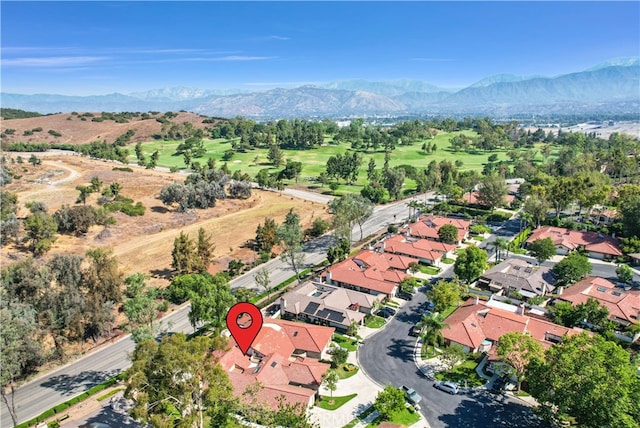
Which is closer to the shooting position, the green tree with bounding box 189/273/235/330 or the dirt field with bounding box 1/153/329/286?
the green tree with bounding box 189/273/235/330

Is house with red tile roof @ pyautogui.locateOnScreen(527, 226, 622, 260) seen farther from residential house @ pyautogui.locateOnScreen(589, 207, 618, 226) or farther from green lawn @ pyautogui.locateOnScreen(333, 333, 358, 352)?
green lawn @ pyautogui.locateOnScreen(333, 333, 358, 352)

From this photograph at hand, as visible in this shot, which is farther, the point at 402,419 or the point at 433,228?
the point at 433,228

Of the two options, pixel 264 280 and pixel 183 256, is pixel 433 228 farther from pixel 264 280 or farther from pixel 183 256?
pixel 183 256

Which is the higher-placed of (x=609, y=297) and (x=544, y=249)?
(x=544, y=249)

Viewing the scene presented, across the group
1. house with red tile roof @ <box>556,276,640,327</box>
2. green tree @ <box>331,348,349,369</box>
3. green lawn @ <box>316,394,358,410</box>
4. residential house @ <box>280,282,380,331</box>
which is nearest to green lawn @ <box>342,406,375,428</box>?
green lawn @ <box>316,394,358,410</box>

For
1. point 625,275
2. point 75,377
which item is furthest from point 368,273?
point 75,377

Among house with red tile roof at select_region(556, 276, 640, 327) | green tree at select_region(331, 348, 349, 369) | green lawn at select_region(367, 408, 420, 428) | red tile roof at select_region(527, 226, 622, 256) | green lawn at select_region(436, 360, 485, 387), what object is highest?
red tile roof at select_region(527, 226, 622, 256)

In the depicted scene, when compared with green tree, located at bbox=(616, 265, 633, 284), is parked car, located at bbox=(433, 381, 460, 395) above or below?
below
